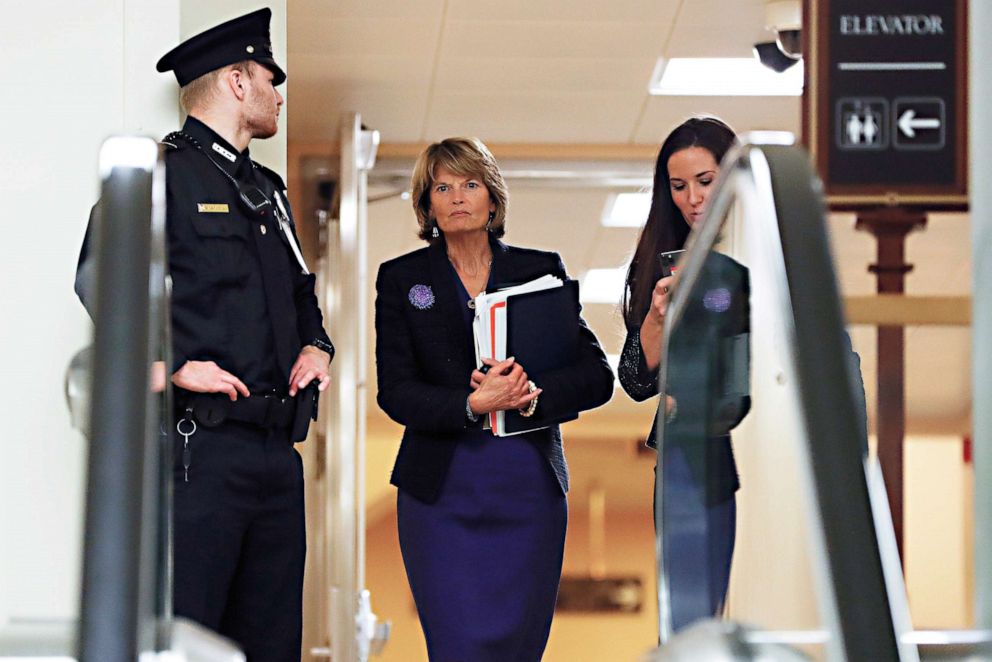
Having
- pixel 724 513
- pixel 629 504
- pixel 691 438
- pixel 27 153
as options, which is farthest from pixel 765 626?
pixel 629 504

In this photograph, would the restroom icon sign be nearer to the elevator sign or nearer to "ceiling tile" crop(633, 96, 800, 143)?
the elevator sign

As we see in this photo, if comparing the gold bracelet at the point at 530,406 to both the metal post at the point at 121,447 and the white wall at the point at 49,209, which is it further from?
the metal post at the point at 121,447

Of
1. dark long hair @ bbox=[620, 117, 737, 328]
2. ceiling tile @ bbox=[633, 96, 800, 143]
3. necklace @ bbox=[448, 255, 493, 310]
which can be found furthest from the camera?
ceiling tile @ bbox=[633, 96, 800, 143]

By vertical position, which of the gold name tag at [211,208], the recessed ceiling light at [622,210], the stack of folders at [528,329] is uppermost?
the recessed ceiling light at [622,210]

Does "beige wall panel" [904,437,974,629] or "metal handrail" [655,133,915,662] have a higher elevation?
"metal handrail" [655,133,915,662]

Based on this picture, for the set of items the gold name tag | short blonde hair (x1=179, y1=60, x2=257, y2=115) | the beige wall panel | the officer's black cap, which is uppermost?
the officer's black cap

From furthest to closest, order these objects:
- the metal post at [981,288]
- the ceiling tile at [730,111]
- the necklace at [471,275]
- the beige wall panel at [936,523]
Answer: the beige wall panel at [936,523] < the ceiling tile at [730,111] < the necklace at [471,275] < the metal post at [981,288]

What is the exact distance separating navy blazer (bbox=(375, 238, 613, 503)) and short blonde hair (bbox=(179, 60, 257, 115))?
0.57m

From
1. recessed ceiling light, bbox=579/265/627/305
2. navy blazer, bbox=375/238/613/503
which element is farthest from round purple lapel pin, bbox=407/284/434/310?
recessed ceiling light, bbox=579/265/627/305

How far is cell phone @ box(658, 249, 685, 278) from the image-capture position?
334 centimetres

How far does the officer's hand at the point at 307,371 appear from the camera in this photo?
11.3 feet

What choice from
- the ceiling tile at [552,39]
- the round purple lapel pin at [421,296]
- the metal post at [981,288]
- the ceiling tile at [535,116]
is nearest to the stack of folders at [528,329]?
the round purple lapel pin at [421,296]

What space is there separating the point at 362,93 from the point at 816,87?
4514 mm

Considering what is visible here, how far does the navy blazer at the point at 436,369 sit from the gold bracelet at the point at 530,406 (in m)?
0.02
